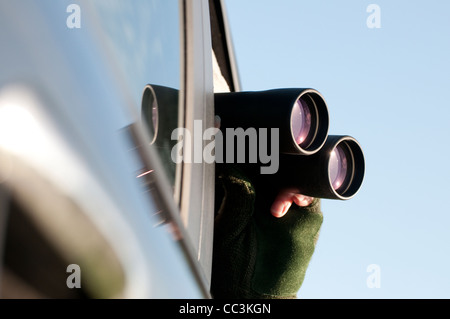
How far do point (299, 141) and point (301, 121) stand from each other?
0.06 metres

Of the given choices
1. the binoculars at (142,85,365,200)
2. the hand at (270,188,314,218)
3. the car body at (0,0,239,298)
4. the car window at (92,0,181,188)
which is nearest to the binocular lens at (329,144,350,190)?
the binoculars at (142,85,365,200)

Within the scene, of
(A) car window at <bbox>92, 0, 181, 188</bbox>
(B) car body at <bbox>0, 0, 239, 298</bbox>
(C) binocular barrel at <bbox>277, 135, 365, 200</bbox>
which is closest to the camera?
(B) car body at <bbox>0, 0, 239, 298</bbox>

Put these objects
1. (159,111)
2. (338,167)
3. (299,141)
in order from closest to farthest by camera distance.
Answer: (159,111)
(299,141)
(338,167)

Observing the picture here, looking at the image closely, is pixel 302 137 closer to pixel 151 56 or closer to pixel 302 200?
pixel 302 200

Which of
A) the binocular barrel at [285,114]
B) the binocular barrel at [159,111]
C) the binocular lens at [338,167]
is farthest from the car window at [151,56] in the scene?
the binocular lens at [338,167]

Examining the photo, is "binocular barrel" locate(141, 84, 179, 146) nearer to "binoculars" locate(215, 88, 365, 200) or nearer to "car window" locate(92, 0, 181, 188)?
"car window" locate(92, 0, 181, 188)

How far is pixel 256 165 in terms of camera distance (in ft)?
6.37

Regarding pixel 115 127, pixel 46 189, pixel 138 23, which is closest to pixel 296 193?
pixel 138 23

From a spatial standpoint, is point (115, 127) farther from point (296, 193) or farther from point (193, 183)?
point (296, 193)

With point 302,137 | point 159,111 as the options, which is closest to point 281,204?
point 302,137

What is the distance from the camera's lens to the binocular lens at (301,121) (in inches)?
70.7

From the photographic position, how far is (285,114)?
1705 mm

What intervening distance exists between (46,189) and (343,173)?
1.55 m

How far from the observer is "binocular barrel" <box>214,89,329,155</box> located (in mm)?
1711
